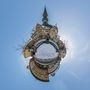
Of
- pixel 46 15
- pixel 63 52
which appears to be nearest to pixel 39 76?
pixel 63 52

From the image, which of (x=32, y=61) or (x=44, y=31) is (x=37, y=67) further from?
(x=44, y=31)

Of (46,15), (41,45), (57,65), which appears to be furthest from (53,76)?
(46,15)

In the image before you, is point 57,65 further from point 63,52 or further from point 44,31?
point 44,31

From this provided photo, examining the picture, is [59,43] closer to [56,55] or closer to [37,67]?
[56,55]

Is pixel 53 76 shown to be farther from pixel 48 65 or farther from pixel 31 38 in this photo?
pixel 31 38

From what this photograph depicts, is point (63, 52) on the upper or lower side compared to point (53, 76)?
upper

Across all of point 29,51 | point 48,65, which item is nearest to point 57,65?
point 48,65

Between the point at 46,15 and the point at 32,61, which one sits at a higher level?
the point at 46,15

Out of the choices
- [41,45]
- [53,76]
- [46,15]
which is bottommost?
[53,76]
